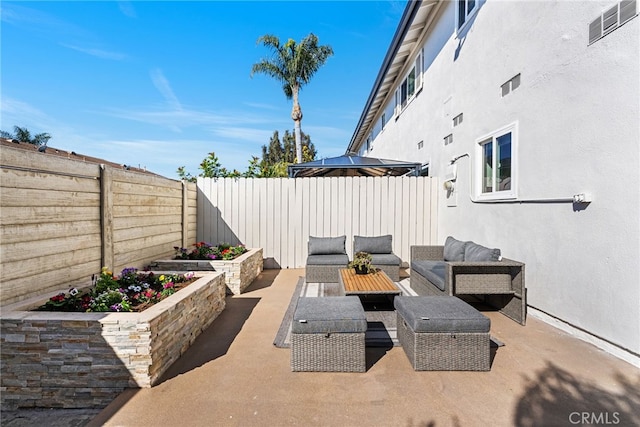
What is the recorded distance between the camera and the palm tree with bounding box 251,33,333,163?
41.8ft

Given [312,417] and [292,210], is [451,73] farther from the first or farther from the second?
[312,417]

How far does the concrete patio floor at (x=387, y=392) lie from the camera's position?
1988mm

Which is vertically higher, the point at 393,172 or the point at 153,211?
the point at 393,172

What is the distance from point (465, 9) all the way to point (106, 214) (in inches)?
286

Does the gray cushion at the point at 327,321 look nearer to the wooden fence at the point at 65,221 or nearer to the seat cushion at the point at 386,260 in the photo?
the wooden fence at the point at 65,221

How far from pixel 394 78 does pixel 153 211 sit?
30.4ft

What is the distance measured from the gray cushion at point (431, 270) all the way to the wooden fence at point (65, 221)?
14.7 feet

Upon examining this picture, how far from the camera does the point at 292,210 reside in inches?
275

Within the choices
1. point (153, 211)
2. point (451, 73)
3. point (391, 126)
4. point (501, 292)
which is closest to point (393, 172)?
point (391, 126)

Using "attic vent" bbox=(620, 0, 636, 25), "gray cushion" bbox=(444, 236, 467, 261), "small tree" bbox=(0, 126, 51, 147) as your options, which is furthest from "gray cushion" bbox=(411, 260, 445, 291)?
"small tree" bbox=(0, 126, 51, 147)

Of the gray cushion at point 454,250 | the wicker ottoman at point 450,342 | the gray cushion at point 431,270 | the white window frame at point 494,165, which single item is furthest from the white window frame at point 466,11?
the wicker ottoman at point 450,342

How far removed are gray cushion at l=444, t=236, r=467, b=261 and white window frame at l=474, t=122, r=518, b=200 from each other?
92 centimetres

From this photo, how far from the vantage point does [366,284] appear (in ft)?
13.0

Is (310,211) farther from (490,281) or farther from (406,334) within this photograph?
(406,334)
